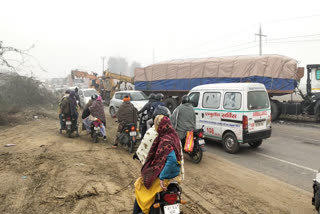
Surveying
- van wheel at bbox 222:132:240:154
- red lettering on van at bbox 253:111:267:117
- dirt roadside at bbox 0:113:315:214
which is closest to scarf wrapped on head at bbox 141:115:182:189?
dirt roadside at bbox 0:113:315:214

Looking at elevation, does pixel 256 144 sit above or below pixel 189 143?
below

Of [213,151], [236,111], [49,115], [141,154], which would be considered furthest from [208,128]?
[49,115]

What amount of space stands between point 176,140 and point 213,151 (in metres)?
4.91

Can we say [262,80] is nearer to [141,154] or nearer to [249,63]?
[249,63]

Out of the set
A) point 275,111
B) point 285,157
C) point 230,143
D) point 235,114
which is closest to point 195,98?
point 235,114

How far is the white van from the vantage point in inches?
259

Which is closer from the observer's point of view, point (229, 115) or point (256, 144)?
point (229, 115)

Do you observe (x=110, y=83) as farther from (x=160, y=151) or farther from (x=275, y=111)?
(x=160, y=151)

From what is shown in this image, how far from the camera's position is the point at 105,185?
4285 millimetres

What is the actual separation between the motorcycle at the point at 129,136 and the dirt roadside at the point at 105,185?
318 mm

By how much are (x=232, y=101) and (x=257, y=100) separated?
701 millimetres

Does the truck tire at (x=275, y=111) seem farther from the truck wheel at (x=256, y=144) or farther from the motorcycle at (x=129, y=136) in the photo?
the motorcycle at (x=129, y=136)

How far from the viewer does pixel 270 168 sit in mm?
5711

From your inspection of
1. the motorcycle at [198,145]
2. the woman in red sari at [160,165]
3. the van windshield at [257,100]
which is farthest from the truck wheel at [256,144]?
the woman in red sari at [160,165]
